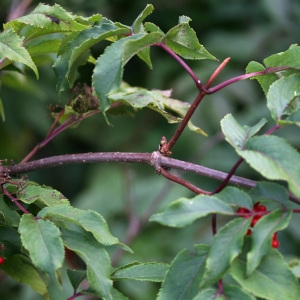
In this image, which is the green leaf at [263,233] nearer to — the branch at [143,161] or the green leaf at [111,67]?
the branch at [143,161]

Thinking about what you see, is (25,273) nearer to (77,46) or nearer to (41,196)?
(41,196)

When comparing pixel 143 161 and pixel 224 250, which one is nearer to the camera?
pixel 224 250

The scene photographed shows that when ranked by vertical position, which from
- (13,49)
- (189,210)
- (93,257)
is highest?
(13,49)

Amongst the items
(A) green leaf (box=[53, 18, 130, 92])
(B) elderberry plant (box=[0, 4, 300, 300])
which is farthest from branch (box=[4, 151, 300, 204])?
(A) green leaf (box=[53, 18, 130, 92])

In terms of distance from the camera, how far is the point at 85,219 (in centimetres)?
76

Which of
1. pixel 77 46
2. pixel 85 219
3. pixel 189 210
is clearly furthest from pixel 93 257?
pixel 77 46

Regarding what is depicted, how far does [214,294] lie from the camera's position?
0.69 metres

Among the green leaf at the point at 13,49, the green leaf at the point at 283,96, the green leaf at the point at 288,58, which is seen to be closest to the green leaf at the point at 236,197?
the green leaf at the point at 283,96

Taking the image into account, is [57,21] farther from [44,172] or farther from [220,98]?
[44,172]

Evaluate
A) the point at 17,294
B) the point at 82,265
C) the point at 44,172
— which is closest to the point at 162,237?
the point at 82,265

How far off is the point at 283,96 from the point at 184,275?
0.25 meters

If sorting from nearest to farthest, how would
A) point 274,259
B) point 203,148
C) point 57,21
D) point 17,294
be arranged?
point 274,259 → point 57,21 → point 17,294 → point 203,148

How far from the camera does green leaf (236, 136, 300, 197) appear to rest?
2.09ft

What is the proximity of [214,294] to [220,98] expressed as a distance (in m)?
1.97
